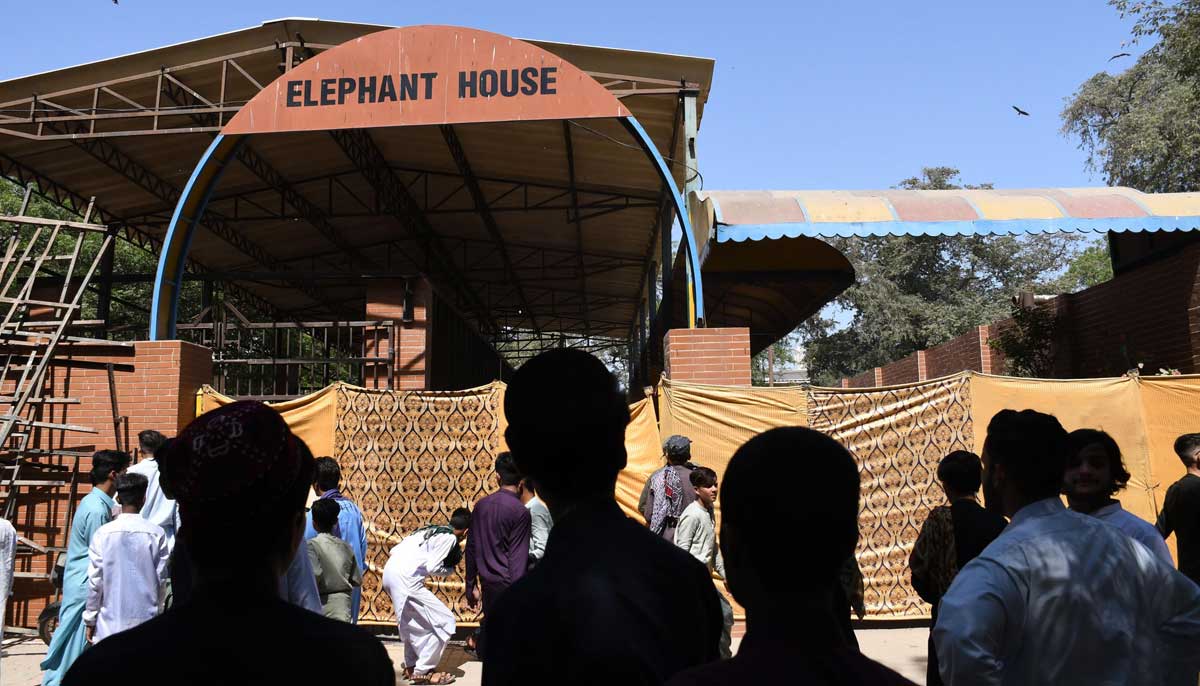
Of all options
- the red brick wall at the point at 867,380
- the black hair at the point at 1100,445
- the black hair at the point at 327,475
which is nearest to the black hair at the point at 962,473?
the black hair at the point at 1100,445

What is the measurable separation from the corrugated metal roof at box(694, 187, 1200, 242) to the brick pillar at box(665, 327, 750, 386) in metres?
1.05

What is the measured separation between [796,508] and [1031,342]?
13.7 m

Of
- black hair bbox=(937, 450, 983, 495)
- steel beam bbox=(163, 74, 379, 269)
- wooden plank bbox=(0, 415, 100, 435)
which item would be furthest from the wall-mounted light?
black hair bbox=(937, 450, 983, 495)

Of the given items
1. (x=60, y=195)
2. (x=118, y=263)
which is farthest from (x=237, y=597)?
(x=118, y=263)

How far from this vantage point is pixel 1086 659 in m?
2.44

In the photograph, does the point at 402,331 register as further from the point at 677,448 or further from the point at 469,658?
the point at 677,448

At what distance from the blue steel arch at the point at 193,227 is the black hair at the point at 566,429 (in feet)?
25.7

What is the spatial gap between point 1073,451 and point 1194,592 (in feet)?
4.11

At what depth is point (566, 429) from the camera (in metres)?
1.80

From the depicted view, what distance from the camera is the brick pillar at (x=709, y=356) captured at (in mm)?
9305

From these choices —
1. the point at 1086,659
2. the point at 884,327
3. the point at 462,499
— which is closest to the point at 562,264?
the point at 462,499

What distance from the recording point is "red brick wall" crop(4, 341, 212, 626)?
9.19 meters

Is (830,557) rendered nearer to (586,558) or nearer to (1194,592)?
(586,558)

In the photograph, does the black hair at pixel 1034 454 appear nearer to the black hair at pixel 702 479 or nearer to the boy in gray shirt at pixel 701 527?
the boy in gray shirt at pixel 701 527
